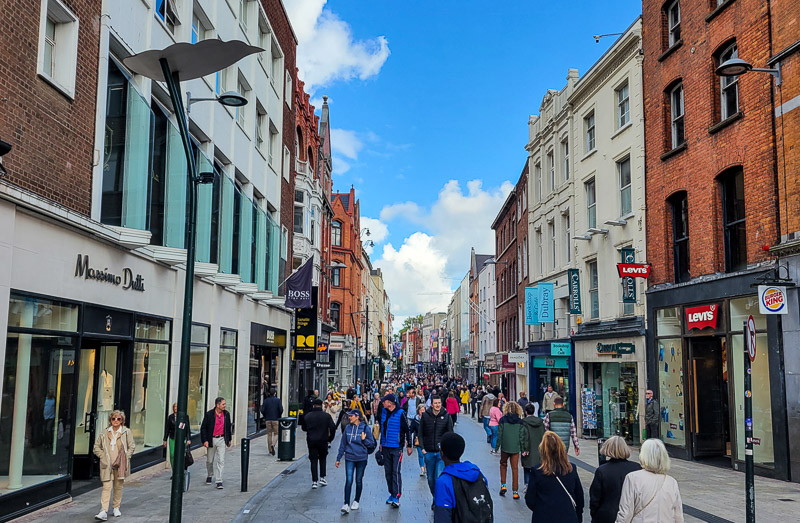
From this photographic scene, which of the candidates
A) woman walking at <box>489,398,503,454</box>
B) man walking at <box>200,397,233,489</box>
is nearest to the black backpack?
man walking at <box>200,397,233,489</box>

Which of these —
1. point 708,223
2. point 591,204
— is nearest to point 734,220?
point 708,223

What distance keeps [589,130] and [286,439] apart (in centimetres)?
1724

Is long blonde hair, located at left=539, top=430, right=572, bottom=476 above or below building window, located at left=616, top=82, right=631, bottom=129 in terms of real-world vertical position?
below

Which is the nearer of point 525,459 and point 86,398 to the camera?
point 525,459

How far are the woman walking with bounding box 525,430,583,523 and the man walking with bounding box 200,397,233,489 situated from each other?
8770 mm

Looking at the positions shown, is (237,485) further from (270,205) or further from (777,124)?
(270,205)

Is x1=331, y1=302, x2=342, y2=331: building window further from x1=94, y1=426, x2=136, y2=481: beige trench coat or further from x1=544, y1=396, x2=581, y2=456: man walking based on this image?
x1=94, y1=426, x2=136, y2=481: beige trench coat

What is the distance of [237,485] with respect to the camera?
13672 mm

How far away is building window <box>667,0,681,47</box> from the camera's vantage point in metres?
20.3

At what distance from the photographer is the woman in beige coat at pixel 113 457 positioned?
33.4 feet

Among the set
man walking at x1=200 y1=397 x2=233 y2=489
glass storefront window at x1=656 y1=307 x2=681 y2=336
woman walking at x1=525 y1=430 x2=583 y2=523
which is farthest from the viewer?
glass storefront window at x1=656 y1=307 x2=681 y2=336

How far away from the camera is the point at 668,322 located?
19.7 metres

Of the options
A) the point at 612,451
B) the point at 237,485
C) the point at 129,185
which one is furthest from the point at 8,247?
the point at 612,451

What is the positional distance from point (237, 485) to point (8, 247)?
21.5 feet
